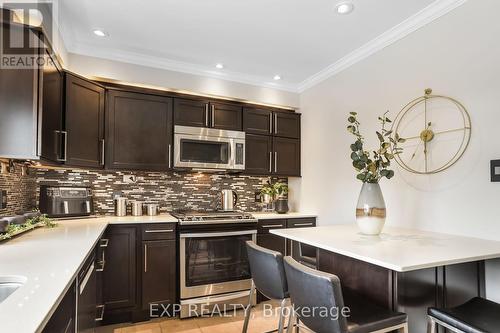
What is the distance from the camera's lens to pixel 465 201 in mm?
1950

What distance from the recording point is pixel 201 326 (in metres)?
2.55

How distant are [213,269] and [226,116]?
5.86 ft

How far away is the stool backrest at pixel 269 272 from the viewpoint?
1591 mm

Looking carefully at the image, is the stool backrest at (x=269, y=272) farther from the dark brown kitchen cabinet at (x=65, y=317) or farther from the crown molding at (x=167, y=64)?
the crown molding at (x=167, y=64)

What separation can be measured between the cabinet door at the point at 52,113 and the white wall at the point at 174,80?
0.59 m

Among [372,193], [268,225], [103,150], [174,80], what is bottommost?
[268,225]

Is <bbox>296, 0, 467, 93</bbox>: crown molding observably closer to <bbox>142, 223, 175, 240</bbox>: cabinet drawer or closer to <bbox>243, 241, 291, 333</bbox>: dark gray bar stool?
<bbox>243, 241, 291, 333</bbox>: dark gray bar stool

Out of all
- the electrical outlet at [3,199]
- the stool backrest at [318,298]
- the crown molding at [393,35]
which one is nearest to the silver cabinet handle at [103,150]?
the electrical outlet at [3,199]

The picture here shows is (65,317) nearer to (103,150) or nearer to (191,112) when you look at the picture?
(103,150)

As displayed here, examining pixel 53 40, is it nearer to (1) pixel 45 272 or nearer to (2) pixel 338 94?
(1) pixel 45 272

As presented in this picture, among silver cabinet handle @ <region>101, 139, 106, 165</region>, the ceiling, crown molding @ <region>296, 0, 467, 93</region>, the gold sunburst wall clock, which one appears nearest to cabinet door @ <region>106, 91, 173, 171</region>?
silver cabinet handle @ <region>101, 139, 106, 165</region>

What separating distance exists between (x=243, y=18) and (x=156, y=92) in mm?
1367

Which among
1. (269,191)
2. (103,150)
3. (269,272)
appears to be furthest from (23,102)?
(269,191)

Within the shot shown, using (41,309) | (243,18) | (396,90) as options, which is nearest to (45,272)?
(41,309)
